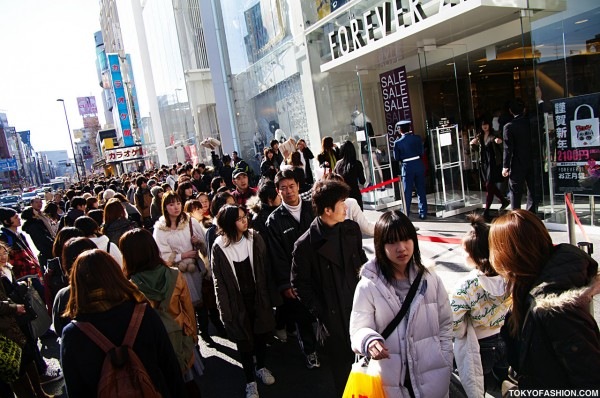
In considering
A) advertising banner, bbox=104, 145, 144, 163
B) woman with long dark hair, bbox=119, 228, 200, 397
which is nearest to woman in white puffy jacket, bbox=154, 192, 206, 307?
woman with long dark hair, bbox=119, 228, 200, 397

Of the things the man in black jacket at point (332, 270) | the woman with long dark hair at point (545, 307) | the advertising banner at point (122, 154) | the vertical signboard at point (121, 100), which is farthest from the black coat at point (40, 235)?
the vertical signboard at point (121, 100)

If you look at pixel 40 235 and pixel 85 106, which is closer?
pixel 40 235

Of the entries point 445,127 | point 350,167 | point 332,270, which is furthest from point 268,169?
point 332,270

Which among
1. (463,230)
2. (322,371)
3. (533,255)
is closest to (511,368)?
(533,255)

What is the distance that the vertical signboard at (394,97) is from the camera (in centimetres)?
1022

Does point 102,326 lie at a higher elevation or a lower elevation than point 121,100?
lower

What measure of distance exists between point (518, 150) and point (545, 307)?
6.25 m

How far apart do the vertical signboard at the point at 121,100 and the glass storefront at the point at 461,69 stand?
6214cm

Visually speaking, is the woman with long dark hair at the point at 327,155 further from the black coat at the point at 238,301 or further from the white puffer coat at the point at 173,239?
the black coat at the point at 238,301

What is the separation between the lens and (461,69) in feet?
32.8

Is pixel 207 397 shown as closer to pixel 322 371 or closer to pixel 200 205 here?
pixel 322 371

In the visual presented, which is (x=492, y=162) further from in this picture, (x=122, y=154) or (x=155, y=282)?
(x=122, y=154)

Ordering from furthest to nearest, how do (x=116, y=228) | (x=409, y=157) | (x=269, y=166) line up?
(x=269, y=166) → (x=409, y=157) → (x=116, y=228)

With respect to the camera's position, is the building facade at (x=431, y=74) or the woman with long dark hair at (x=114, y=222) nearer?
the woman with long dark hair at (x=114, y=222)
